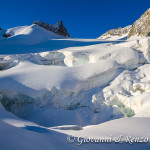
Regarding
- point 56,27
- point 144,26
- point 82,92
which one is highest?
point 56,27

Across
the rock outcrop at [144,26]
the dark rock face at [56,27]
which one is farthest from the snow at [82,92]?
the dark rock face at [56,27]

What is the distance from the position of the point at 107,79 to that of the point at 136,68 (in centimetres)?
190

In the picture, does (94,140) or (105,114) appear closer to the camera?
(94,140)

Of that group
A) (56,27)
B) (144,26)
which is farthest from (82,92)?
(56,27)

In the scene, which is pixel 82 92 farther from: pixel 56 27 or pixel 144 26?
pixel 56 27

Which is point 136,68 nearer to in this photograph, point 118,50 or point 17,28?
point 118,50

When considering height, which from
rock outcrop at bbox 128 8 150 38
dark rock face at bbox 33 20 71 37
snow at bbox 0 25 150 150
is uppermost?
dark rock face at bbox 33 20 71 37

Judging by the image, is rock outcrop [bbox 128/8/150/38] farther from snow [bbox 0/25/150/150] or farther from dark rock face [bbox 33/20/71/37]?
snow [bbox 0/25/150/150]

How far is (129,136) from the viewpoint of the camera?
2.00 metres

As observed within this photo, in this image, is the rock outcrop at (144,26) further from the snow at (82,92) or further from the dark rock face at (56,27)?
the snow at (82,92)

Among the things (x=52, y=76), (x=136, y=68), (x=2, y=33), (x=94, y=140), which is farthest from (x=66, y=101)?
(x=2, y=33)

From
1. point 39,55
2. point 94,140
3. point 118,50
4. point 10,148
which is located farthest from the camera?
point 39,55

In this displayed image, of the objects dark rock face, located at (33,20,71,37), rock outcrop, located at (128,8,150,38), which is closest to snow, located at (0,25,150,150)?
rock outcrop, located at (128,8,150,38)

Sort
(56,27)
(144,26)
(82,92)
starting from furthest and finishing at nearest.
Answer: (56,27) < (144,26) < (82,92)
